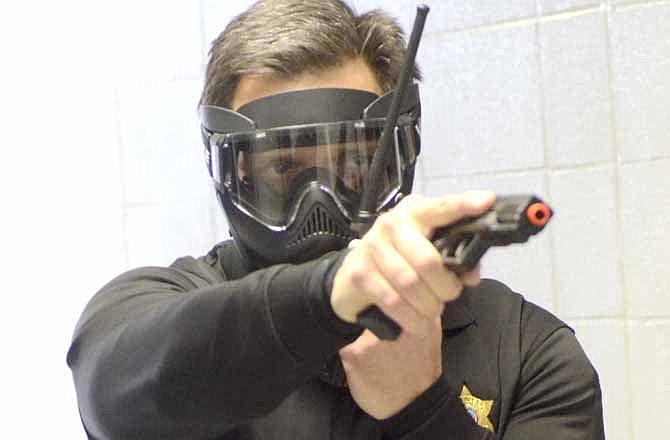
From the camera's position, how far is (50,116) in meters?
2.13

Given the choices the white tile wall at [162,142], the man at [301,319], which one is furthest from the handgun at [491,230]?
the white tile wall at [162,142]

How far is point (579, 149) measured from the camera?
5.48 ft

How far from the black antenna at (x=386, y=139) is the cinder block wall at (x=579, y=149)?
1.97ft

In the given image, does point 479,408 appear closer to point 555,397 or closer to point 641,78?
point 555,397

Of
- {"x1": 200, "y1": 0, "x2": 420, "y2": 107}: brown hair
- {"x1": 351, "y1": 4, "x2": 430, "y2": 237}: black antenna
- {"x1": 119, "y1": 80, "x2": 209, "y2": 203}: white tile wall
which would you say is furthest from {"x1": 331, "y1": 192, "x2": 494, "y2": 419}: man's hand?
{"x1": 119, "y1": 80, "x2": 209, "y2": 203}: white tile wall

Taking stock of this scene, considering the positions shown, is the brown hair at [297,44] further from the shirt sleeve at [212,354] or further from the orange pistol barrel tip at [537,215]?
the orange pistol barrel tip at [537,215]

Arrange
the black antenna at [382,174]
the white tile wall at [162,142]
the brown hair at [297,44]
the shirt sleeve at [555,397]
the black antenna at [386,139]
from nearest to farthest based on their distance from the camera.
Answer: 1. the black antenna at [382,174]
2. the black antenna at [386,139]
3. the shirt sleeve at [555,397]
4. the brown hair at [297,44]
5. the white tile wall at [162,142]

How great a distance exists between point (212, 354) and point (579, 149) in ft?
3.26

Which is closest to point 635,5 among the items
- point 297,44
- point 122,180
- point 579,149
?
point 579,149

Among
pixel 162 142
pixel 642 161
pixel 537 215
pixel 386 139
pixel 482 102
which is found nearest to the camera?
pixel 537 215

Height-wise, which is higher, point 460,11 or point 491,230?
point 460,11

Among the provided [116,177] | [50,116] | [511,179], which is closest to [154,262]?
[116,177]

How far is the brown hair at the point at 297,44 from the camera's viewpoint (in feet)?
3.97

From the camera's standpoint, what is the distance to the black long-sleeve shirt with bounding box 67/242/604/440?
→ 80cm
